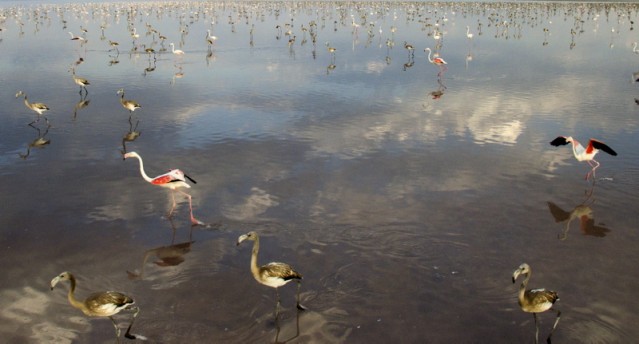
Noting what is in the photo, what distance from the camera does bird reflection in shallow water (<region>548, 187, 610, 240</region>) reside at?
433 inches

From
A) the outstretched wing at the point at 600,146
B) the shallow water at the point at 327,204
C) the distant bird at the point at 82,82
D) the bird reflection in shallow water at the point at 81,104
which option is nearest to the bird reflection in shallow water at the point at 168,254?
the shallow water at the point at 327,204

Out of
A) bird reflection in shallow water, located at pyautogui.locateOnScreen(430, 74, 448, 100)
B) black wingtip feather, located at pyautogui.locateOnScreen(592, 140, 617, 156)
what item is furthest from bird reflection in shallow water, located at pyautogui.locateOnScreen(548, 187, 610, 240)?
bird reflection in shallow water, located at pyautogui.locateOnScreen(430, 74, 448, 100)

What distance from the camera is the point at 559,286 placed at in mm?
9055

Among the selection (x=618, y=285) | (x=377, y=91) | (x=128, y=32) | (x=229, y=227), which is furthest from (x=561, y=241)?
(x=128, y=32)

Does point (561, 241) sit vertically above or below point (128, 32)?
below

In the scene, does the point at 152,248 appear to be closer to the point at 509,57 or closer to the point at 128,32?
the point at 509,57

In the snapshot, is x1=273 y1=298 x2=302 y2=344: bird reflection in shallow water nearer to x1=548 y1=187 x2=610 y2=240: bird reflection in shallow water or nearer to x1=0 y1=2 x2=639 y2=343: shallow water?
x1=0 y1=2 x2=639 y2=343: shallow water

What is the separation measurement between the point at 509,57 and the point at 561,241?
83.3 ft

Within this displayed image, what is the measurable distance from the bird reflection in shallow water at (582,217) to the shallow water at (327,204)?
6 centimetres

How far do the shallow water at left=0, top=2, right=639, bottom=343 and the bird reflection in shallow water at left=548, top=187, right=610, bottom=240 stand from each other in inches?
2.2

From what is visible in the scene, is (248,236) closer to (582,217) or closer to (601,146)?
(582,217)

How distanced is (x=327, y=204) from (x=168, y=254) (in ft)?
12.3

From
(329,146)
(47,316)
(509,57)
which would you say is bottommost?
(47,316)

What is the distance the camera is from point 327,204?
1214 centimetres
